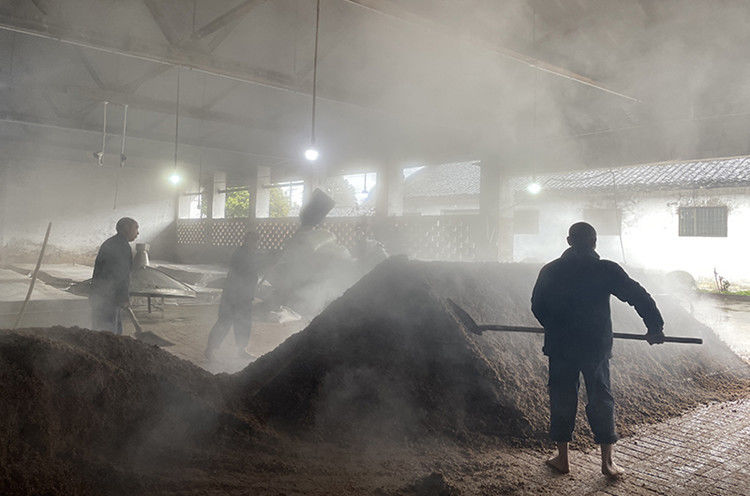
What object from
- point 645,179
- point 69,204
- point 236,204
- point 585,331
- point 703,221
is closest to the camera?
point 585,331

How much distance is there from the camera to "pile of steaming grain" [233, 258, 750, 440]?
10.7 ft

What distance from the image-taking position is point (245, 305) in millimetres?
5777

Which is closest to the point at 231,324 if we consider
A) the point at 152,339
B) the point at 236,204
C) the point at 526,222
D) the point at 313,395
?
the point at 152,339

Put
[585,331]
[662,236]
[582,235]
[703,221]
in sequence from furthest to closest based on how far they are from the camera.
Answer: [662,236] < [703,221] < [582,235] < [585,331]

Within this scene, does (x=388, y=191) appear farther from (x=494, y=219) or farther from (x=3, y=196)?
(x=3, y=196)

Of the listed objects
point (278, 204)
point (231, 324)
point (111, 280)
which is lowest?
point (231, 324)

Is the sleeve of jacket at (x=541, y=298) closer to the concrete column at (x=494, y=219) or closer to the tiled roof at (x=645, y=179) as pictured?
the concrete column at (x=494, y=219)

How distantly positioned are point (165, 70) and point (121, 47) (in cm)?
208

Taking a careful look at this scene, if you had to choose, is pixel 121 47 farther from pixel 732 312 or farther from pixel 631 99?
pixel 732 312

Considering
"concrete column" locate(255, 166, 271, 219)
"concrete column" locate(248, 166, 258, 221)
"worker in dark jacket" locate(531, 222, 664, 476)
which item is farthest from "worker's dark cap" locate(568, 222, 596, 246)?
"concrete column" locate(255, 166, 271, 219)

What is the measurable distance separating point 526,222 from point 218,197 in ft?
35.9

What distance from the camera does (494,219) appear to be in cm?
841

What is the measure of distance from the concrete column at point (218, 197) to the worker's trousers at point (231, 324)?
1050 centimetres

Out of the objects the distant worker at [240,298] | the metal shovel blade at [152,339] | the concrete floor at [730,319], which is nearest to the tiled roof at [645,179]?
the concrete floor at [730,319]
